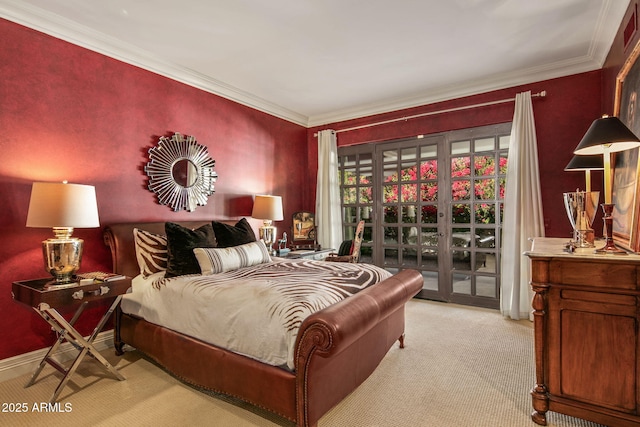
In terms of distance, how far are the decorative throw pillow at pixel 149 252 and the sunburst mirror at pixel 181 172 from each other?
56cm

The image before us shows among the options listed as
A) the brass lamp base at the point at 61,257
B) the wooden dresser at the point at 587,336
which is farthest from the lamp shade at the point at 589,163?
the brass lamp base at the point at 61,257

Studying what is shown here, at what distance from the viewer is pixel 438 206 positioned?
14.4ft

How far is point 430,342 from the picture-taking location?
→ 308 centimetres

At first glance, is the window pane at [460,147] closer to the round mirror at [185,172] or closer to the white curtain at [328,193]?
the white curtain at [328,193]

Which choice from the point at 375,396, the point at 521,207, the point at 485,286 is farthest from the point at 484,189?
the point at 375,396

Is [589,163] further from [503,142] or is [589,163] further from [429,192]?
[429,192]

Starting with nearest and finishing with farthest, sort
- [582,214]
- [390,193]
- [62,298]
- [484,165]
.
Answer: [582,214], [62,298], [484,165], [390,193]

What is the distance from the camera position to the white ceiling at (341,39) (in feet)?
8.29

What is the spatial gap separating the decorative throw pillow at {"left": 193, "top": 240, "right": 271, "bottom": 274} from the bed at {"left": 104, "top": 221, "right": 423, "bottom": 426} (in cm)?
27

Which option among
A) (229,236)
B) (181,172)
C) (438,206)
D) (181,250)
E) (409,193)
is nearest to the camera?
(181,250)

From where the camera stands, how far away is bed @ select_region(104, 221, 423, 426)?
1720 mm

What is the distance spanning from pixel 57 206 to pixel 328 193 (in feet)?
11.3

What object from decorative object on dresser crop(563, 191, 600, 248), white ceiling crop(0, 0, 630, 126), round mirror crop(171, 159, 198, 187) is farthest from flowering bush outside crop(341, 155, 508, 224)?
round mirror crop(171, 159, 198, 187)

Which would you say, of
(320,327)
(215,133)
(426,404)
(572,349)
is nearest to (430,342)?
(426,404)
